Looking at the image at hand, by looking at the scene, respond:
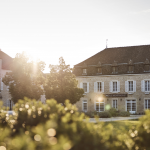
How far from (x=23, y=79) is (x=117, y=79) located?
52.3 feet

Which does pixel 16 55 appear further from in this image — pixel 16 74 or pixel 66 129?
pixel 66 129

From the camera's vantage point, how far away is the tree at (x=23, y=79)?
85.9 feet

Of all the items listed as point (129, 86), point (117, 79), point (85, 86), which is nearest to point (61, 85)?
point (85, 86)

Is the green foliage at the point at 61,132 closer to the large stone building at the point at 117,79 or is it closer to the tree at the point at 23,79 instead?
the tree at the point at 23,79

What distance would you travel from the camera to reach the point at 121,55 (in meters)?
38.2

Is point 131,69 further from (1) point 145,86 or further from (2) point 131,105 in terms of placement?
(2) point 131,105

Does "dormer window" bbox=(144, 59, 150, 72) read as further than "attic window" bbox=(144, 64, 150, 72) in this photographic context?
No

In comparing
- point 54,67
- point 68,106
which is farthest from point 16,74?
point 68,106

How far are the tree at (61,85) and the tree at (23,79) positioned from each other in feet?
4.17

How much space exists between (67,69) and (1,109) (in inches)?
792

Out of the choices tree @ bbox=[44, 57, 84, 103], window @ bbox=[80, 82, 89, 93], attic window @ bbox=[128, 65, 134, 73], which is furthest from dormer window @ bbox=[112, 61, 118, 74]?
tree @ bbox=[44, 57, 84, 103]

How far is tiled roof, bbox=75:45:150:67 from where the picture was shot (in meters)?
36.7

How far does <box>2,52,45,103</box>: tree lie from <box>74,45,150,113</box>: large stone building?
40.6 feet

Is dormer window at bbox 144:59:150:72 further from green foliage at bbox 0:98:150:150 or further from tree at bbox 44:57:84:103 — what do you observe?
green foliage at bbox 0:98:150:150
